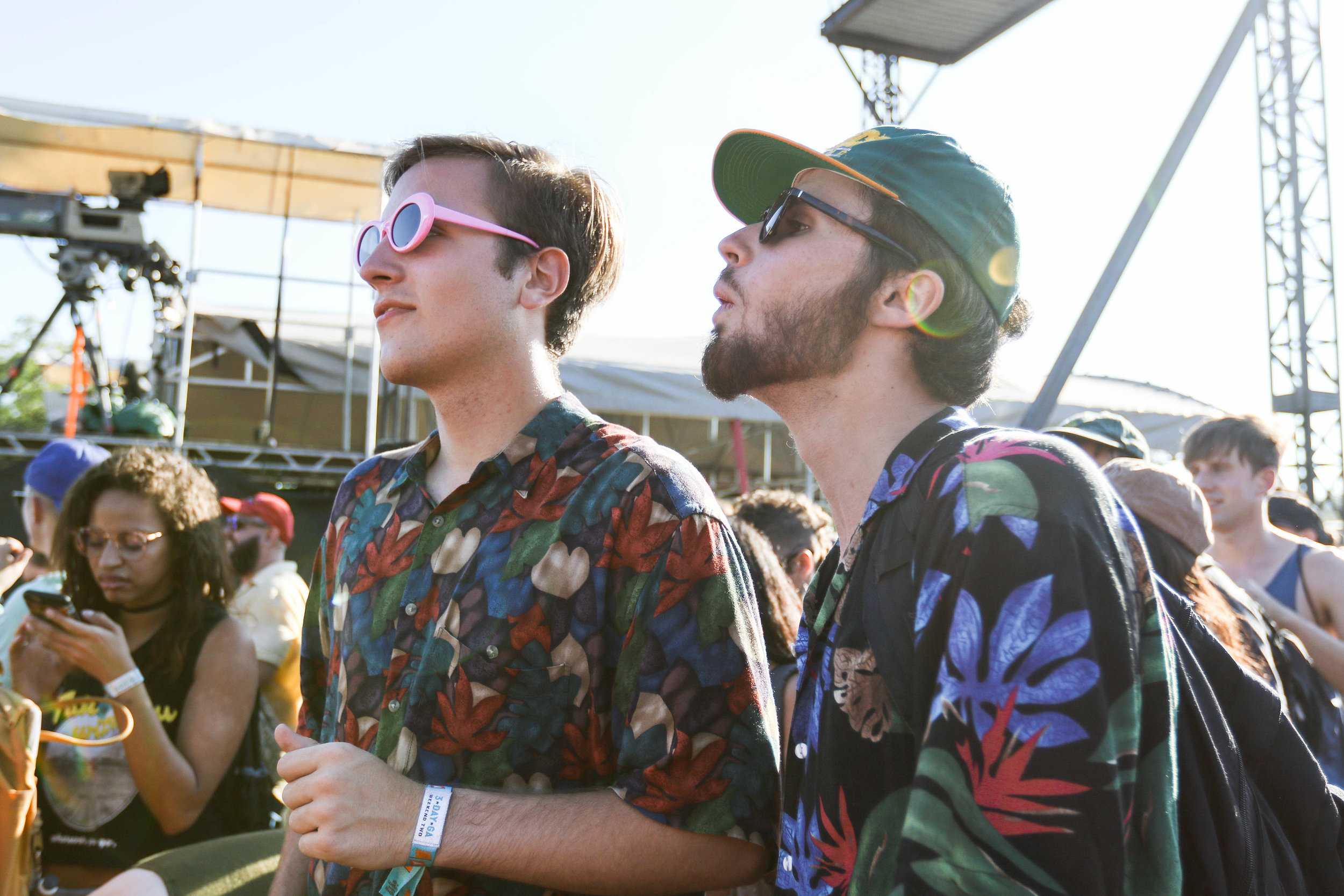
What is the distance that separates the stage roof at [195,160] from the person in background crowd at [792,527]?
5.00 m

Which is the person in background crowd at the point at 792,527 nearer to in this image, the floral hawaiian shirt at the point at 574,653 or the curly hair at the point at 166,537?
the floral hawaiian shirt at the point at 574,653

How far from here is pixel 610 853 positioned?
153 cm

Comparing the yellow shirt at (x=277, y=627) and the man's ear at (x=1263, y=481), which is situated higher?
the man's ear at (x=1263, y=481)

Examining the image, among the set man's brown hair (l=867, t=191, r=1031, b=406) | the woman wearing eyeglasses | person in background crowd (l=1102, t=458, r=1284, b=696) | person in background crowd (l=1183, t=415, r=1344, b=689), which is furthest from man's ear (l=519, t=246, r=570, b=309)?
person in background crowd (l=1183, t=415, r=1344, b=689)

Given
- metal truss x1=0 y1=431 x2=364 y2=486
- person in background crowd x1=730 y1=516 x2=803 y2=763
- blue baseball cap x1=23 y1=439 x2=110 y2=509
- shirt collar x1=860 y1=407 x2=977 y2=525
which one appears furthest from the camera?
metal truss x1=0 y1=431 x2=364 y2=486

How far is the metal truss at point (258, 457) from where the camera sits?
23.9 ft

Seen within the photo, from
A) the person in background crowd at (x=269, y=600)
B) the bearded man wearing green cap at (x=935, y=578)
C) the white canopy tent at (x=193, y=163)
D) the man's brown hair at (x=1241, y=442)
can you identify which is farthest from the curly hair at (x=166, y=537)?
the white canopy tent at (x=193, y=163)

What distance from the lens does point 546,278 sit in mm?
2184

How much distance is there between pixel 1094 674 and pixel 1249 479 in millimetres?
3291

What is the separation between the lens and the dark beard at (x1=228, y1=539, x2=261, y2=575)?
5406 mm

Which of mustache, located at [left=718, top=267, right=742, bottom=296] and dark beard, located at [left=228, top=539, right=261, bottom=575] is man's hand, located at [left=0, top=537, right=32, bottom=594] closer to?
dark beard, located at [left=228, top=539, right=261, bottom=575]

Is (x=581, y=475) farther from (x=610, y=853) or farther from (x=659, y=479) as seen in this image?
(x=610, y=853)

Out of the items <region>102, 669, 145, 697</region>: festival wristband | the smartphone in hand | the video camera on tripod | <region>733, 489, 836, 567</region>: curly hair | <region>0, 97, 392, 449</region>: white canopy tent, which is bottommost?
<region>102, 669, 145, 697</region>: festival wristband

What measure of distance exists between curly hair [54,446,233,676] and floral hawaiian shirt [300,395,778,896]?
148 centimetres
